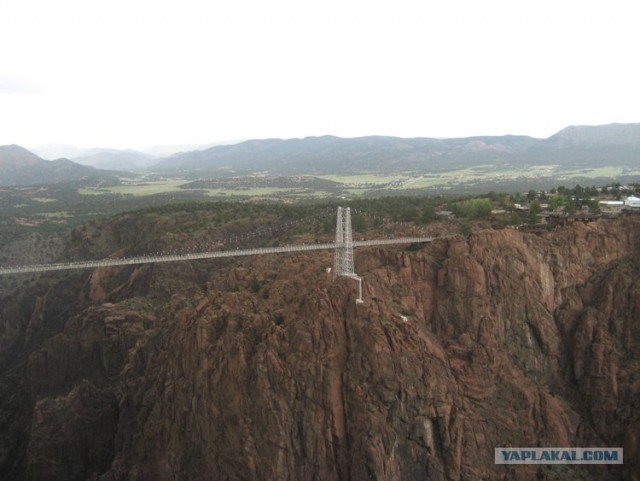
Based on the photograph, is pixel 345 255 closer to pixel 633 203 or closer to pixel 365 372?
pixel 365 372

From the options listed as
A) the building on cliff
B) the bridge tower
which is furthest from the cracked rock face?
the building on cliff

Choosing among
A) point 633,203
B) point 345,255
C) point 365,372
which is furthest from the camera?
point 633,203

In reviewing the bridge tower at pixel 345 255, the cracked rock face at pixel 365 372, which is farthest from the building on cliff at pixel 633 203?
the bridge tower at pixel 345 255

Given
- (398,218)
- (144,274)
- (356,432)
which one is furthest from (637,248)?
(144,274)

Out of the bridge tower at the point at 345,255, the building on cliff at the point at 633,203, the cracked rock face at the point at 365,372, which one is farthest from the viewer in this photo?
the building on cliff at the point at 633,203

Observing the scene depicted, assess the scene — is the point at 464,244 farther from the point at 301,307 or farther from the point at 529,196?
the point at 529,196

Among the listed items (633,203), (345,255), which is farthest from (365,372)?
(633,203)

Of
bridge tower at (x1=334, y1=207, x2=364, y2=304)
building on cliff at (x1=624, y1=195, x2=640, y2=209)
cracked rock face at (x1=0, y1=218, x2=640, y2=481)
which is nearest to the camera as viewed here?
cracked rock face at (x1=0, y1=218, x2=640, y2=481)

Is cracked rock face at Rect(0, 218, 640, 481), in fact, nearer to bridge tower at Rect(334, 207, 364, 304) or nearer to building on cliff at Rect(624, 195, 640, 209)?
bridge tower at Rect(334, 207, 364, 304)

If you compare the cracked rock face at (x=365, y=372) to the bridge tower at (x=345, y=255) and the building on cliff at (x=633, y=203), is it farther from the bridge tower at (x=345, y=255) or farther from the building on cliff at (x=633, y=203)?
the building on cliff at (x=633, y=203)
